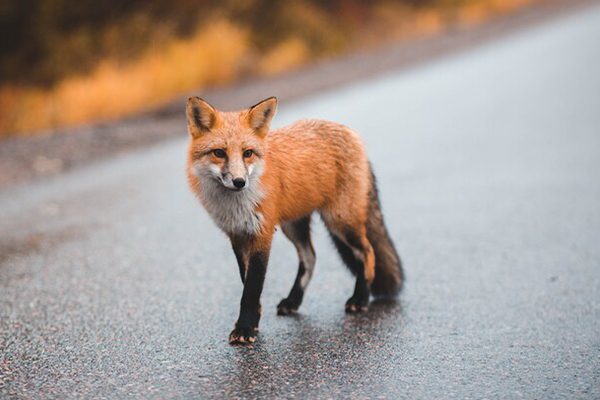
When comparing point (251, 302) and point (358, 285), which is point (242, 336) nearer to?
point (251, 302)

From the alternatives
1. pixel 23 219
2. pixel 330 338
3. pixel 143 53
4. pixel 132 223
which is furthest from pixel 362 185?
pixel 143 53

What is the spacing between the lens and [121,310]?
511cm

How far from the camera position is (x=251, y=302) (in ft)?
15.0

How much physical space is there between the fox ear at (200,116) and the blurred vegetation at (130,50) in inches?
328

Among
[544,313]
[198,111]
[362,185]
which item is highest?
[198,111]

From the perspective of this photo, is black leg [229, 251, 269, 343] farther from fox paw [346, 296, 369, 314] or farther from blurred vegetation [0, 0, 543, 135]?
blurred vegetation [0, 0, 543, 135]

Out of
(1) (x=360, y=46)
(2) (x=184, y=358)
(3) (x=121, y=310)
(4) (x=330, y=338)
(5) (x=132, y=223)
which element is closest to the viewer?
(2) (x=184, y=358)

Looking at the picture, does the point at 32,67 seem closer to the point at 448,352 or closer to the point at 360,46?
the point at 360,46

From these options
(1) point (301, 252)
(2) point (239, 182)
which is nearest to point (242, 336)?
(2) point (239, 182)

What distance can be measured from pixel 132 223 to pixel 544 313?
3.87m

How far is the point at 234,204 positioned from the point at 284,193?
14.0 inches

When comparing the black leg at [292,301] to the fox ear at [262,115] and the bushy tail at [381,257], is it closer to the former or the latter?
the bushy tail at [381,257]

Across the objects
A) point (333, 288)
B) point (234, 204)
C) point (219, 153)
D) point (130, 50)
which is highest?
point (130, 50)

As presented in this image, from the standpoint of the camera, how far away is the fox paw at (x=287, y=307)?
16.6 ft
